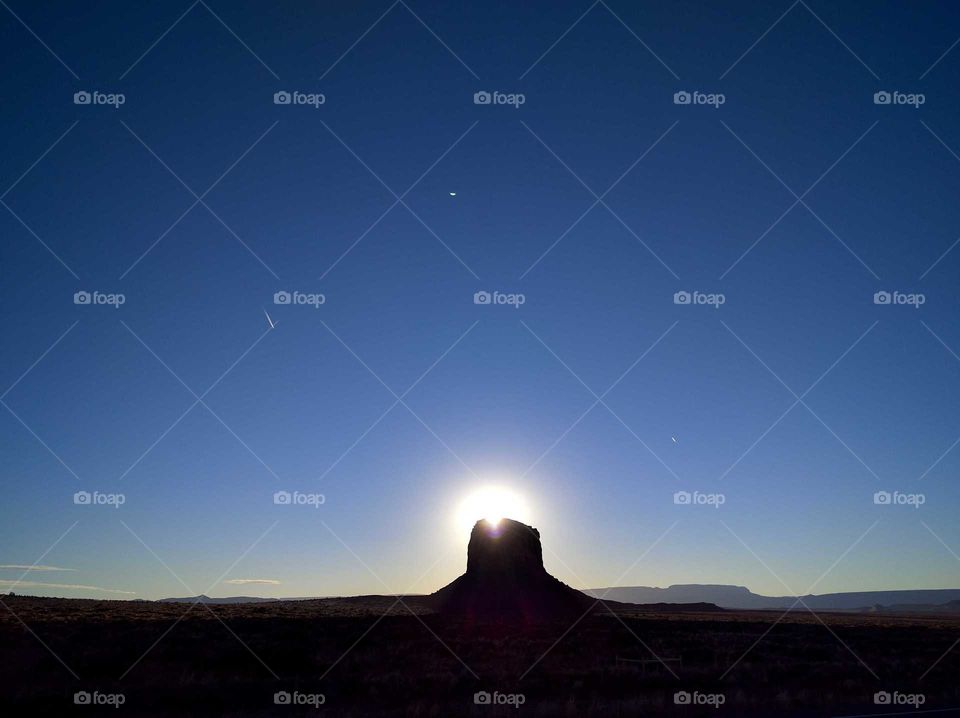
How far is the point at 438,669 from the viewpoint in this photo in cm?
2573

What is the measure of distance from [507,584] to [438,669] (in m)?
28.4

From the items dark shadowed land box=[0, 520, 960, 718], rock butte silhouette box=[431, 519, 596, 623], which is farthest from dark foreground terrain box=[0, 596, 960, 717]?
rock butte silhouette box=[431, 519, 596, 623]

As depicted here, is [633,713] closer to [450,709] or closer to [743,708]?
[743,708]

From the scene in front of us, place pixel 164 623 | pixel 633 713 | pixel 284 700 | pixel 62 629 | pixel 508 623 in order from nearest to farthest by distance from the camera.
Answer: pixel 633 713, pixel 284 700, pixel 62 629, pixel 164 623, pixel 508 623

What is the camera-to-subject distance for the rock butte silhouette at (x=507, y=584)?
170 feet

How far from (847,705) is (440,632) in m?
23.6

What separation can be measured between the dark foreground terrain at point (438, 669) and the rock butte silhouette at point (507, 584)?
8.34 m

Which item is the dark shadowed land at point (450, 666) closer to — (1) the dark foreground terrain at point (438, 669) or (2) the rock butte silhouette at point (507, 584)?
(1) the dark foreground terrain at point (438, 669)

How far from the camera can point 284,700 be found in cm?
1969

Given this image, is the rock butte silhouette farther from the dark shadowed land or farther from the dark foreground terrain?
the dark foreground terrain

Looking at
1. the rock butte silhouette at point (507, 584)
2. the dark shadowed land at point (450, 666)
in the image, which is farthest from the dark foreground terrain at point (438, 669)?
the rock butte silhouette at point (507, 584)

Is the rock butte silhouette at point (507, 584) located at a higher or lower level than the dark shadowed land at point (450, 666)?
higher

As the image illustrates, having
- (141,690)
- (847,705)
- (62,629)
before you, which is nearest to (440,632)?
(62,629)

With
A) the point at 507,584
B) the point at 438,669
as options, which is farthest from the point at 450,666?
the point at 507,584
